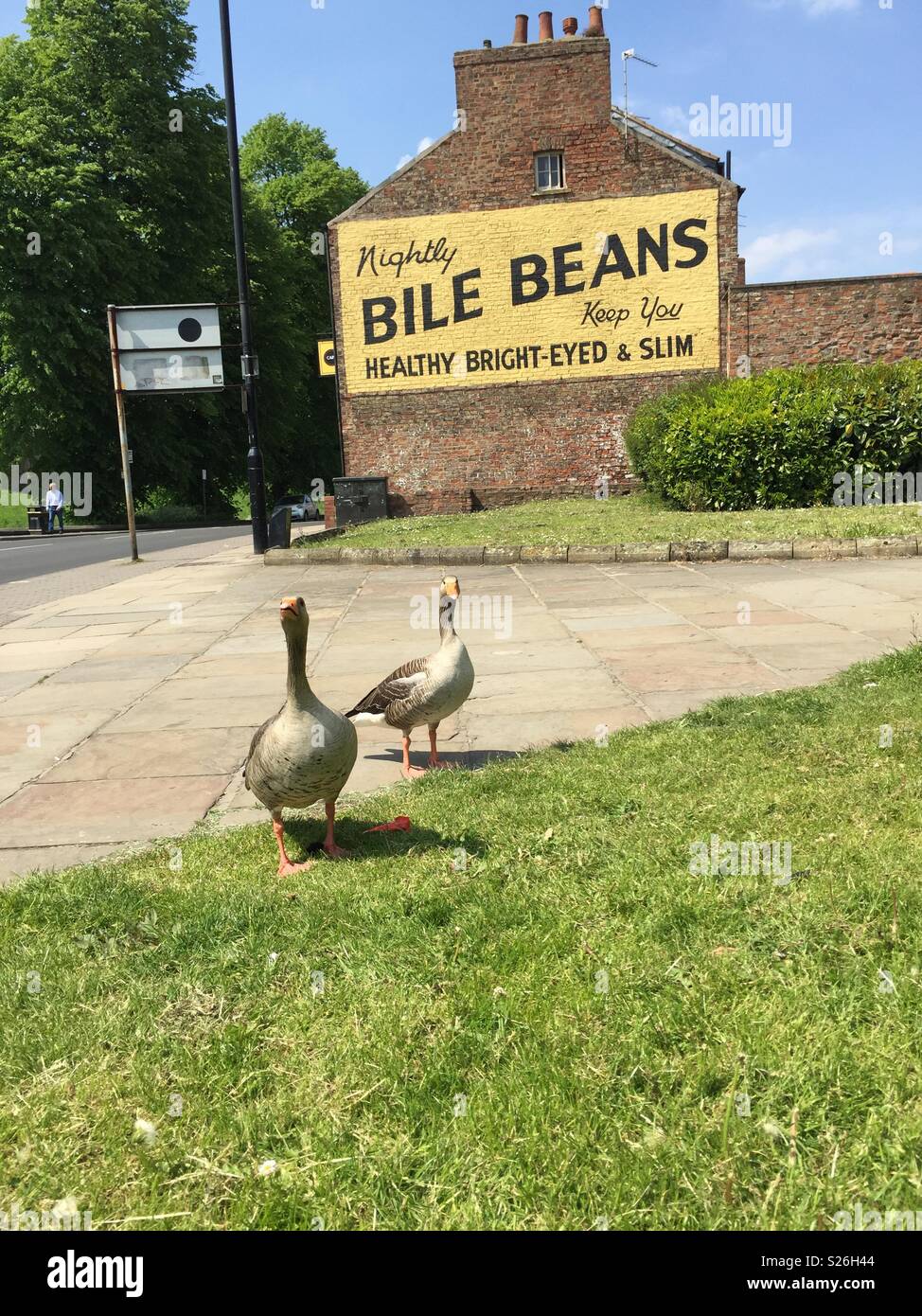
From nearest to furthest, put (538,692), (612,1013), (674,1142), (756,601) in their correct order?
(674,1142), (612,1013), (538,692), (756,601)

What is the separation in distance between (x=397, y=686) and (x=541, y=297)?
22503 mm

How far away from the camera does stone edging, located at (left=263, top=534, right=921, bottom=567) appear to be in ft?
43.0

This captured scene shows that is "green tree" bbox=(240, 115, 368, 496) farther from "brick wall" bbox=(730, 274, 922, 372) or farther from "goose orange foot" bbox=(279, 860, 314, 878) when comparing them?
"goose orange foot" bbox=(279, 860, 314, 878)

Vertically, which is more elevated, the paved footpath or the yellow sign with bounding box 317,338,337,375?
the yellow sign with bounding box 317,338,337,375

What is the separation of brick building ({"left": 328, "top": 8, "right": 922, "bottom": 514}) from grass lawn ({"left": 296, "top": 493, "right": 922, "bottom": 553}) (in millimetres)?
5188

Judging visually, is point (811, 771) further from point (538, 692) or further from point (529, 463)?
point (529, 463)

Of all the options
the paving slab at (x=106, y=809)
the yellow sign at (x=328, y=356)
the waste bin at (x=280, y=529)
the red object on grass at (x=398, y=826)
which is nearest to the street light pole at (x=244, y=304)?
the waste bin at (x=280, y=529)

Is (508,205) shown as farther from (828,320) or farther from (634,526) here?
(634,526)

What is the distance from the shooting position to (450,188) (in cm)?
2514

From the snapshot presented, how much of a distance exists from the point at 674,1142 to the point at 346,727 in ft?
7.00

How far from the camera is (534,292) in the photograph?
83.6 ft

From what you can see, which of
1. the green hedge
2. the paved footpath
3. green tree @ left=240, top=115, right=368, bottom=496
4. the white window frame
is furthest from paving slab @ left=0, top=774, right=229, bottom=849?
green tree @ left=240, top=115, right=368, bottom=496
